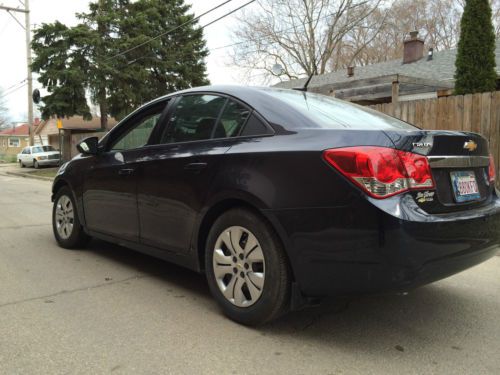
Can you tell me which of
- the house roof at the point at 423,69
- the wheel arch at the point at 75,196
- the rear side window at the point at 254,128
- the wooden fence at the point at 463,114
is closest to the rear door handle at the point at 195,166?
the rear side window at the point at 254,128

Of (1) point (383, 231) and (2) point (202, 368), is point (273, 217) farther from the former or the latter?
(2) point (202, 368)

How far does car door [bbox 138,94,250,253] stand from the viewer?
11.1ft

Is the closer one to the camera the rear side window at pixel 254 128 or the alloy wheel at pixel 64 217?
the rear side window at pixel 254 128

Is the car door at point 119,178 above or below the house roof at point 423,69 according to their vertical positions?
below

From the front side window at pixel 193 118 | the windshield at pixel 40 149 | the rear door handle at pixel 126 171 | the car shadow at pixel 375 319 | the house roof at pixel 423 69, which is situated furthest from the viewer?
the windshield at pixel 40 149

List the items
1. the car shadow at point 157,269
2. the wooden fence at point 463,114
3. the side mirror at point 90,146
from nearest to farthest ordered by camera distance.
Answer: the car shadow at point 157,269 → the side mirror at point 90,146 → the wooden fence at point 463,114

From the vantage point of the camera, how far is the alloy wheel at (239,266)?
3010 millimetres

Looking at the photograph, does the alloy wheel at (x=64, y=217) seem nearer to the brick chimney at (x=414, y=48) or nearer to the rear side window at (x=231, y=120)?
the rear side window at (x=231, y=120)

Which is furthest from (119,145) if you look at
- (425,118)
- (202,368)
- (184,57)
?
(184,57)

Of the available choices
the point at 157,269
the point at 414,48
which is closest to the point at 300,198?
the point at 157,269

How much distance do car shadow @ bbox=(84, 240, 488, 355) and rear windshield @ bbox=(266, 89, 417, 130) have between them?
114 centimetres

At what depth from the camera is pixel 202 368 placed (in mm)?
2592

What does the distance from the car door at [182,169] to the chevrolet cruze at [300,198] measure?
0.4 inches

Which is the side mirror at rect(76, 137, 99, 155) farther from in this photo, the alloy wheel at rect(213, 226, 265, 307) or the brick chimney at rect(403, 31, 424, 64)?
the brick chimney at rect(403, 31, 424, 64)
